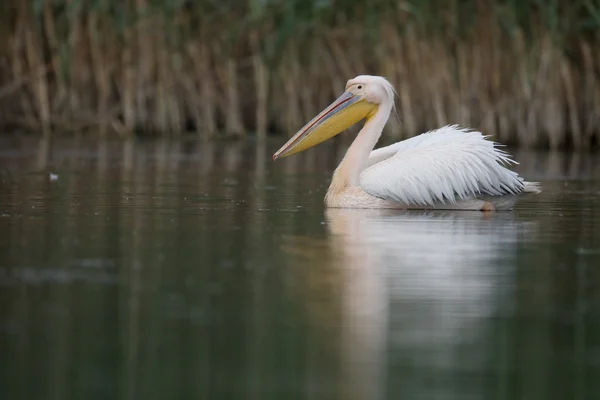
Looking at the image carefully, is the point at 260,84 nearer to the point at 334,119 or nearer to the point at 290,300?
the point at 334,119

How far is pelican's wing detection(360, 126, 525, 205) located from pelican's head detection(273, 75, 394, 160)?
790 mm

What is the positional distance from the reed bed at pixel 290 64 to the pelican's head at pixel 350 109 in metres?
3.96

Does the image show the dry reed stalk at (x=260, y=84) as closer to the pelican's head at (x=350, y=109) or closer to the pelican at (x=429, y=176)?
the pelican's head at (x=350, y=109)

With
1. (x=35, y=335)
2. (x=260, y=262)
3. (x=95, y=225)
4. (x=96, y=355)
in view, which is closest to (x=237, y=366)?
(x=96, y=355)

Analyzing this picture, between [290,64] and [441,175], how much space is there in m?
7.62

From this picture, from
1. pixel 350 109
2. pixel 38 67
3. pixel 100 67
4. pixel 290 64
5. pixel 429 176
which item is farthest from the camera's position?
pixel 100 67

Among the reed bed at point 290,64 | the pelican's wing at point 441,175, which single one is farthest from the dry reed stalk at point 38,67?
the pelican's wing at point 441,175

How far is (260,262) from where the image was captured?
20.0ft

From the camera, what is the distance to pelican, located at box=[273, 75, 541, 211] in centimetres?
839

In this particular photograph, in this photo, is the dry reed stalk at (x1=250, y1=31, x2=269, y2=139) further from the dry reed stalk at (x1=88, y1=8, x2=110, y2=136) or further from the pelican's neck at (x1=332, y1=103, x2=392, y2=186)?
the pelican's neck at (x1=332, y1=103, x2=392, y2=186)

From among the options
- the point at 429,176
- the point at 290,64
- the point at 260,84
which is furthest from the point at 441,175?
the point at 260,84

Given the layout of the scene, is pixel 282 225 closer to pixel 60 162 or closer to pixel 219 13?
pixel 60 162

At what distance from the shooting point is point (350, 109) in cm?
941

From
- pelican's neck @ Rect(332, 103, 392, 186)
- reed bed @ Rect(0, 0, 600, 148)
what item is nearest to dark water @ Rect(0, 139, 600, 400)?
pelican's neck @ Rect(332, 103, 392, 186)
